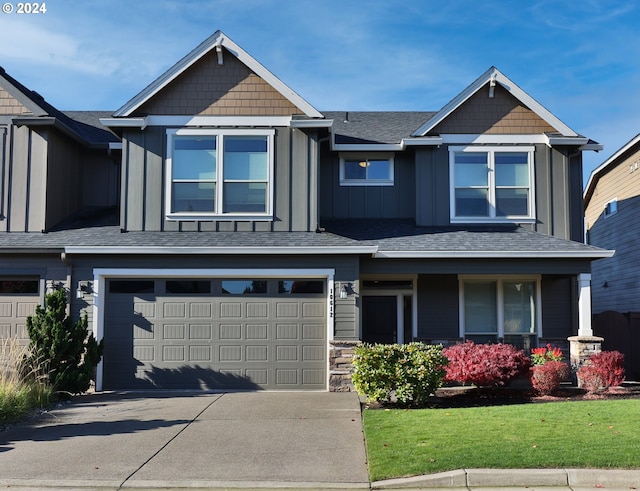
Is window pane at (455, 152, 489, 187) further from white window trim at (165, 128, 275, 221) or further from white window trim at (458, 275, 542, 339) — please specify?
white window trim at (165, 128, 275, 221)

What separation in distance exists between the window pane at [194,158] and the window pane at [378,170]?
4060 millimetres

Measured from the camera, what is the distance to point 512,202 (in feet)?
55.2

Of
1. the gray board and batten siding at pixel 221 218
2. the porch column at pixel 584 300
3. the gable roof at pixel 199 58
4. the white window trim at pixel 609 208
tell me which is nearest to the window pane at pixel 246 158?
the gray board and batten siding at pixel 221 218

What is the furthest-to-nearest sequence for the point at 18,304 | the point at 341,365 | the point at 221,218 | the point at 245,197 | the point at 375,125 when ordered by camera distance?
the point at 375,125
the point at 245,197
the point at 221,218
the point at 18,304
the point at 341,365

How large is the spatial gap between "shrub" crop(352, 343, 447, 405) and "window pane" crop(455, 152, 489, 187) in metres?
6.04

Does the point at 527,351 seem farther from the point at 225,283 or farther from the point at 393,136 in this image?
the point at 225,283

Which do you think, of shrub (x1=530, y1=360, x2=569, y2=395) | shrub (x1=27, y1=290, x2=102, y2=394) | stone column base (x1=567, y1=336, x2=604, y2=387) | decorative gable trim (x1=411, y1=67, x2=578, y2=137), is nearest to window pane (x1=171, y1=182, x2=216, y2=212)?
shrub (x1=27, y1=290, x2=102, y2=394)

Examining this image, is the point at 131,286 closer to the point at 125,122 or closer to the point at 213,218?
the point at 213,218

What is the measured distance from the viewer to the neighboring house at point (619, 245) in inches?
704

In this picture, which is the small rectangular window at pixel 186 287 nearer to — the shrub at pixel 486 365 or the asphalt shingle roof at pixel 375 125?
the asphalt shingle roof at pixel 375 125

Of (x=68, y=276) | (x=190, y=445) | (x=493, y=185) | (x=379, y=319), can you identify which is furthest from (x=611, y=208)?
(x=190, y=445)

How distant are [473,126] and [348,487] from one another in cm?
1149

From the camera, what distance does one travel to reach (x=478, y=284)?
55.0 ft

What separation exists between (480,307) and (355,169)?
4.52m
